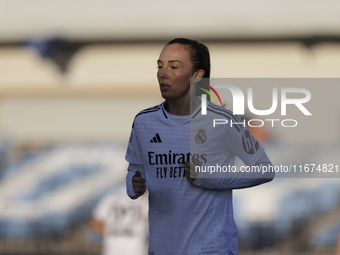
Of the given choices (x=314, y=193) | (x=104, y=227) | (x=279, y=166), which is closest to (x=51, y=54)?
(x=279, y=166)

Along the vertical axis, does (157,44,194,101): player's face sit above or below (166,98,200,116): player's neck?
above

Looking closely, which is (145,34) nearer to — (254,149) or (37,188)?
(37,188)

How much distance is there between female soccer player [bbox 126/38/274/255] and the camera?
2.49 m

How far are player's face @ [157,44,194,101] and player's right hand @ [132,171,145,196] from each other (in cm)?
43

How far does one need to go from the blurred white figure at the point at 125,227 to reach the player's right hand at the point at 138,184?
9.63ft

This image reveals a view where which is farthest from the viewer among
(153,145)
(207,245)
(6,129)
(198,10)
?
(6,129)

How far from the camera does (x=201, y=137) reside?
2.56 metres

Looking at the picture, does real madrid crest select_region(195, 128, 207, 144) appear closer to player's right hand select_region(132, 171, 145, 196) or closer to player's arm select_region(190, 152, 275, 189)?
player's arm select_region(190, 152, 275, 189)

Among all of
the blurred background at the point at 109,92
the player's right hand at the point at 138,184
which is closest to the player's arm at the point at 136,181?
the player's right hand at the point at 138,184

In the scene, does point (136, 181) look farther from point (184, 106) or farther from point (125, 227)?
point (125, 227)

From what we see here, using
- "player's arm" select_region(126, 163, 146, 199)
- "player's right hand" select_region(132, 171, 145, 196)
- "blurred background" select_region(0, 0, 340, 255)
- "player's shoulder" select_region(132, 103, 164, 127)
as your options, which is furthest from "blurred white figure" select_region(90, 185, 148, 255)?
"blurred background" select_region(0, 0, 340, 255)

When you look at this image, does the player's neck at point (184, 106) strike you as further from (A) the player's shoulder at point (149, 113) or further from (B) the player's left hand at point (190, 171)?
(B) the player's left hand at point (190, 171)

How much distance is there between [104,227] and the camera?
5570 millimetres

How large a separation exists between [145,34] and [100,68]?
1.50 m
